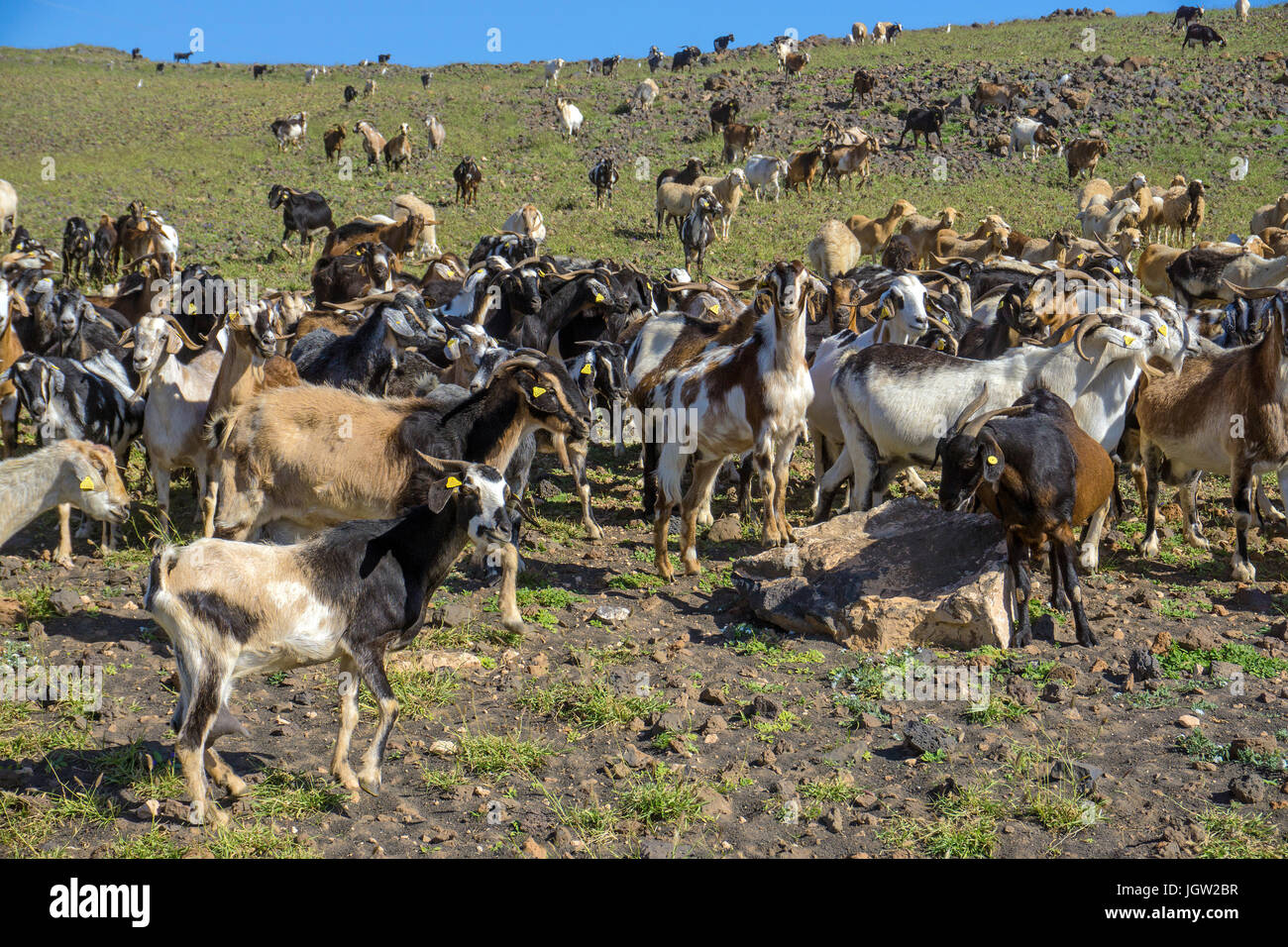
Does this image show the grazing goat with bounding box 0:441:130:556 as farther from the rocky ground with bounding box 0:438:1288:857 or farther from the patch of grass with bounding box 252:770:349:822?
the patch of grass with bounding box 252:770:349:822

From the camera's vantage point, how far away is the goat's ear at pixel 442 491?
596 centimetres

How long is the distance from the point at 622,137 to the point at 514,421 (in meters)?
36.3

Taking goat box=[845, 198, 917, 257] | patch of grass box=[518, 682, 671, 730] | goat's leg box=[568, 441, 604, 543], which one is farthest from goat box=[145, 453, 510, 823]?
goat box=[845, 198, 917, 257]

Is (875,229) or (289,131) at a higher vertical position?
(289,131)

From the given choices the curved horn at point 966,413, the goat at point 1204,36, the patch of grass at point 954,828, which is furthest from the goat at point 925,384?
the goat at point 1204,36

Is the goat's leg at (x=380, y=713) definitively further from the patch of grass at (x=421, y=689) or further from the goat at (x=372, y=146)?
the goat at (x=372, y=146)

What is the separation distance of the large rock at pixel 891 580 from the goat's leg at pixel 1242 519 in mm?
2295

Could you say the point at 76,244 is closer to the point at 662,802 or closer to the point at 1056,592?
the point at 1056,592

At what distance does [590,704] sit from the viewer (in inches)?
267

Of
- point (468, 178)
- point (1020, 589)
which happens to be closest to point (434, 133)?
point (468, 178)

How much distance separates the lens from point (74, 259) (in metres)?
23.8
